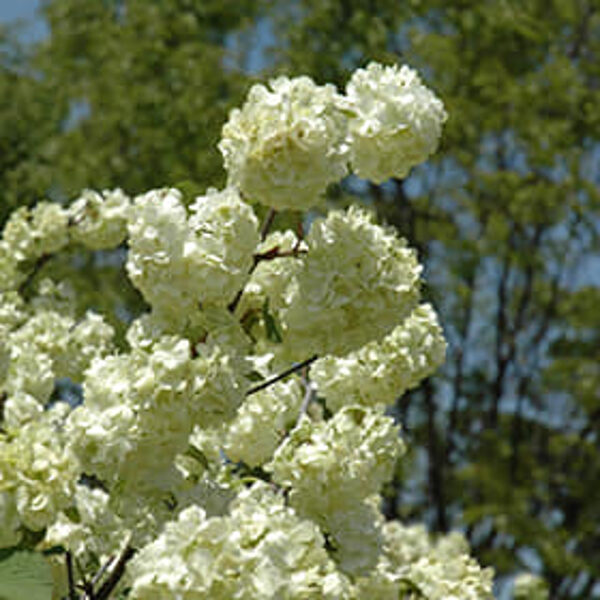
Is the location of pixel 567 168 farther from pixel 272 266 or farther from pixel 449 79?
pixel 272 266

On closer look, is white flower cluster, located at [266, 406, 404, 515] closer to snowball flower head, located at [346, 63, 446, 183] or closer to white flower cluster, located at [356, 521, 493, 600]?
white flower cluster, located at [356, 521, 493, 600]

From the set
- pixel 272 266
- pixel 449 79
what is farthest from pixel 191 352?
pixel 449 79

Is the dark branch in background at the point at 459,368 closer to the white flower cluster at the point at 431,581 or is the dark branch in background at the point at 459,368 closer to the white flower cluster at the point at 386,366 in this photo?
the white flower cluster at the point at 431,581

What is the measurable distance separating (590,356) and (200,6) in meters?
6.67

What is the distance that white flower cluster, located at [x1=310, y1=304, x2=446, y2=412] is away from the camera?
2834 millimetres

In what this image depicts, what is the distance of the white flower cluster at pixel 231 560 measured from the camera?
1733mm

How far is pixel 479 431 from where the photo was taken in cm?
1228

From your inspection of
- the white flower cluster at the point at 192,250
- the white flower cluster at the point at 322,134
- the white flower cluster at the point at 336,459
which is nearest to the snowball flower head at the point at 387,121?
the white flower cluster at the point at 322,134

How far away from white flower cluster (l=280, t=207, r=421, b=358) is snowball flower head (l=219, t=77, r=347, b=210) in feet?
0.36

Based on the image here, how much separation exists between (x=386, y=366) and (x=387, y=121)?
911 mm

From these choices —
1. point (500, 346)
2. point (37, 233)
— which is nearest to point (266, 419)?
point (37, 233)

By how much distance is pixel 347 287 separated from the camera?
208 centimetres

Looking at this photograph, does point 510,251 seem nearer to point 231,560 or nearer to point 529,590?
point 529,590

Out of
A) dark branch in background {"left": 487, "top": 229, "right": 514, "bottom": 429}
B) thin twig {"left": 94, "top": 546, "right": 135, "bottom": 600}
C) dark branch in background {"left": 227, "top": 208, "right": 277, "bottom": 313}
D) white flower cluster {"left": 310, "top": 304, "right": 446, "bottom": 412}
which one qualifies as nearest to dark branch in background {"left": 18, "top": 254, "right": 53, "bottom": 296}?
white flower cluster {"left": 310, "top": 304, "right": 446, "bottom": 412}
